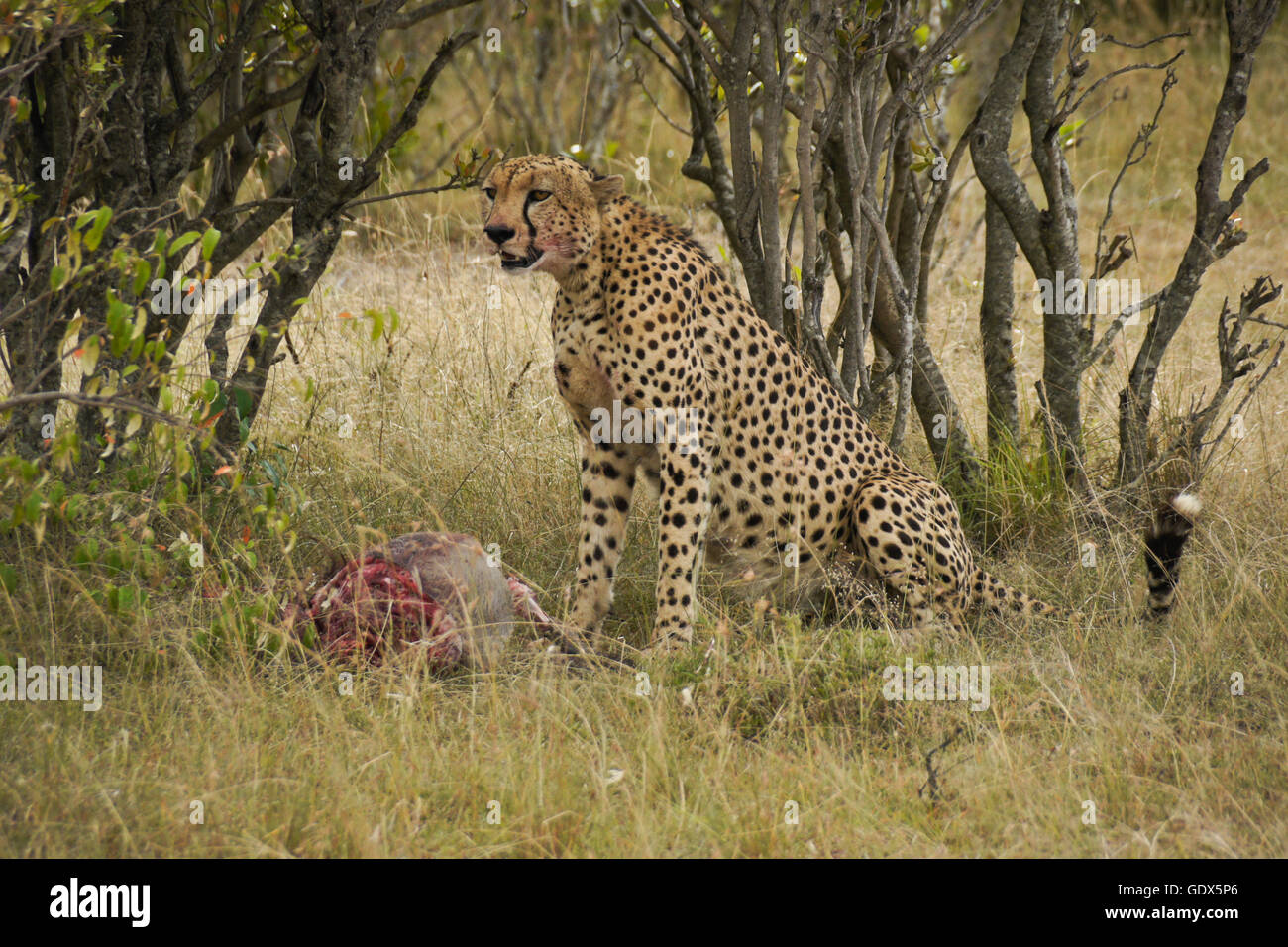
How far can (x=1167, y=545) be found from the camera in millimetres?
3469

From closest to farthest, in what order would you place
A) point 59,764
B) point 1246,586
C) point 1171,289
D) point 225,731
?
1. point 59,764
2. point 225,731
3. point 1246,586
4. point 1171,289

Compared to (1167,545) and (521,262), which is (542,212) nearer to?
(521,262)

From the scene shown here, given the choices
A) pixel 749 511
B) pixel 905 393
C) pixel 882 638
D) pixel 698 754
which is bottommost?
pixel 698 754

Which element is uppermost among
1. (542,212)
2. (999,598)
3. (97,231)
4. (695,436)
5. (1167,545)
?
(542,212)

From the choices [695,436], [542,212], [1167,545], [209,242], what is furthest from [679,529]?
[209,242]

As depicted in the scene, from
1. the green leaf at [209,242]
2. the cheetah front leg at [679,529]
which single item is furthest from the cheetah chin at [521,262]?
the green leaf at [209,242]

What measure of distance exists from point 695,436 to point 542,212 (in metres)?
0.78

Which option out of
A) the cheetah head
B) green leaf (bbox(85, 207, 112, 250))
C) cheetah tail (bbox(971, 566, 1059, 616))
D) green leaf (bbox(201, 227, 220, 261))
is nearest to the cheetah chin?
the cheetah head

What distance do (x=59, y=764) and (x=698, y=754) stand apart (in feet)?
4.82

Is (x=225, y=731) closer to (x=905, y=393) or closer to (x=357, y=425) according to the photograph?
(x=357, y=425)

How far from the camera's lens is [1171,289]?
433 centimetres

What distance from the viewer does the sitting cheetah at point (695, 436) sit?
3.58 m

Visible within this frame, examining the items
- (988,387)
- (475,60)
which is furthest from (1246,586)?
(475,60)

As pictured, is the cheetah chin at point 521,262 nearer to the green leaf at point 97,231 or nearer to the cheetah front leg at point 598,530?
the cheetah front leg at point 598,530
